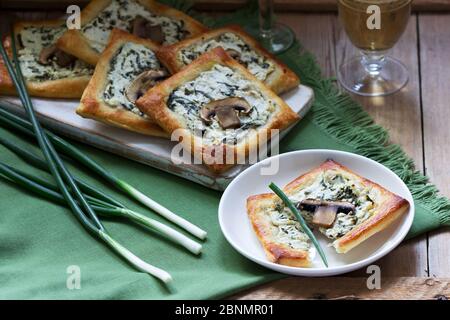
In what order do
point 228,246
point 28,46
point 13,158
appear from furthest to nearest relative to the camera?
1. point 28,46
2. point 13,158
3. point 228,246

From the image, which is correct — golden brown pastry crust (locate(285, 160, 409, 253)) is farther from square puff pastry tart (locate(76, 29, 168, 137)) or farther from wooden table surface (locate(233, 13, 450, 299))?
square puff pastry tart (locate(76, 29, 168, 137))

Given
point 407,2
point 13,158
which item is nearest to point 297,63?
point 407,2

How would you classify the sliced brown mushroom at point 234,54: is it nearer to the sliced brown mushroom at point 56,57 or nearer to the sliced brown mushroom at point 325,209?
the sliced brown mushroom at point 56,57

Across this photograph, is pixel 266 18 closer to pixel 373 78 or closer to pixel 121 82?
pixel 373 78

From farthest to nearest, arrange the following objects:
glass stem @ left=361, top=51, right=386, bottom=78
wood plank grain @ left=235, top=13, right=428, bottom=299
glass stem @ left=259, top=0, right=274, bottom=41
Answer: glass stem @ left=259, top=0, right=274, bottom=41 → glass stem @ left=361, top=51, right=386, bottom=78 → wood plank grain @ left=235, top=13, right=428, bottom=299

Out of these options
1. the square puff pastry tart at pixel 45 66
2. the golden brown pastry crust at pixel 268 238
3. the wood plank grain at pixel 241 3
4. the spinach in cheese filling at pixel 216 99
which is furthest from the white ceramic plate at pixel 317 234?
the wood plank grain at pixel 241 3

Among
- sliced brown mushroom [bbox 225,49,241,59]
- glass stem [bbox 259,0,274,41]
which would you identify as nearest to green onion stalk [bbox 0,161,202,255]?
sliced brown mushroom [bbox 225,49,241,59]
